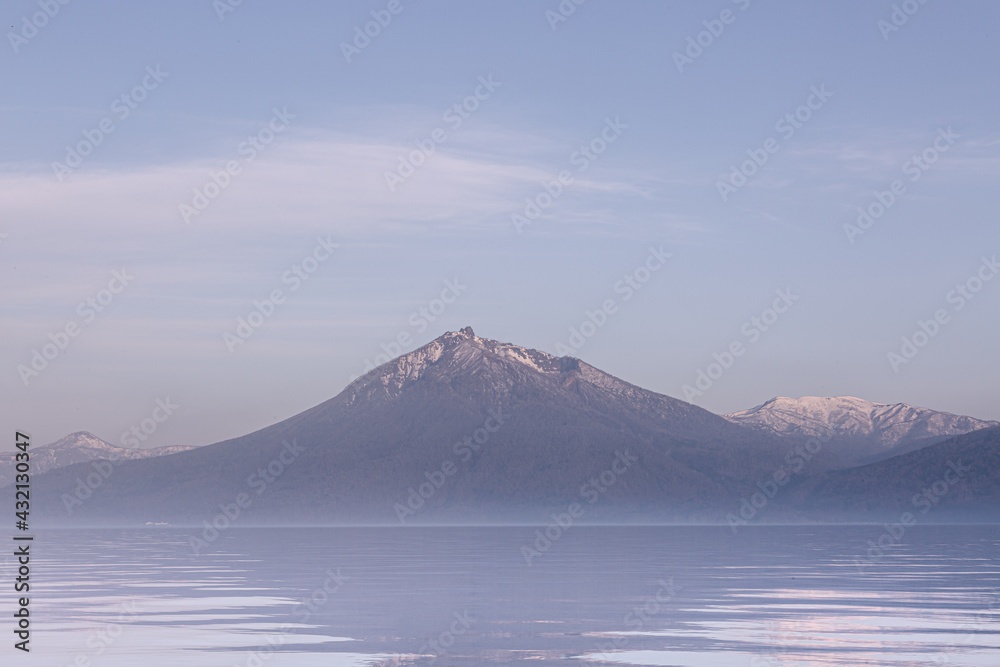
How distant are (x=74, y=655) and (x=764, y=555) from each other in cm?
7102

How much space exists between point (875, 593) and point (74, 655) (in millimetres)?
→ 35555

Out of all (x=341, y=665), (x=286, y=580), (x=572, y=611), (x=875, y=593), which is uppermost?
(x=286, y=580)

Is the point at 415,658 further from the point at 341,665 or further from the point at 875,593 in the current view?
the point at 875,593

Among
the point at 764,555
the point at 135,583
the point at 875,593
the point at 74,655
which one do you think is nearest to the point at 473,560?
the point at 764,555

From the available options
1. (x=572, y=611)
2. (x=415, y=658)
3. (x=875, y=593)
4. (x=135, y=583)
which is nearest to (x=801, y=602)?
(x=875, y=593)

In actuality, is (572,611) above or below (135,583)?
below

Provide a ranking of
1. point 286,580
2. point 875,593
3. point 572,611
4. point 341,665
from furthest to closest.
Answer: point 286,580 < point 875,593 < point 572,611 < point 341,665

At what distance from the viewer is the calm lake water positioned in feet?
128

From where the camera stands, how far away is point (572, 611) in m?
51.0

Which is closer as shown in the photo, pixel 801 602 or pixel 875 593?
pixel 801 602

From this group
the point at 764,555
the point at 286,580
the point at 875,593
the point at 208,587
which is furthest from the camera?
the point at 764,555

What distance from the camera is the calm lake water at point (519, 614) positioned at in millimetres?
38875

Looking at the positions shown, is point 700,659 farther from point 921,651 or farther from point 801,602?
point 801,602

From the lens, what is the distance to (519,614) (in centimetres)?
4969
